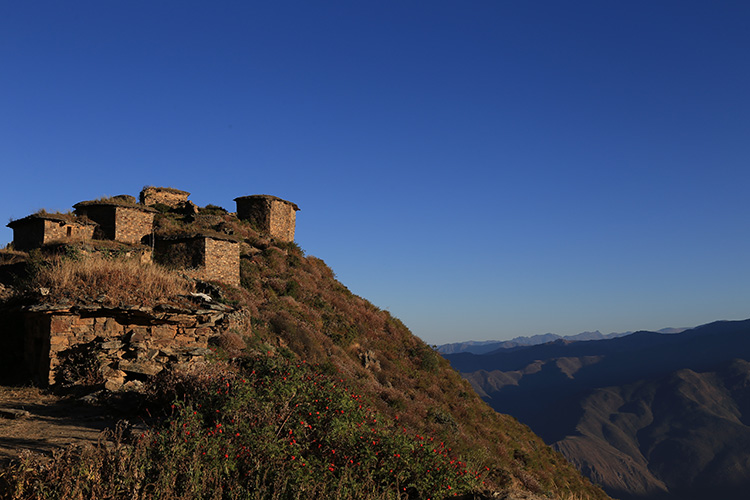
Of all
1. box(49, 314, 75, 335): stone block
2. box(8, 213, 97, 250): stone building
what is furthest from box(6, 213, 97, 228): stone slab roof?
box(49, 314, 75, 335): stone block

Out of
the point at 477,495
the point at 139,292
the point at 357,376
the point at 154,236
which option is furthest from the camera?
the point at 154,236

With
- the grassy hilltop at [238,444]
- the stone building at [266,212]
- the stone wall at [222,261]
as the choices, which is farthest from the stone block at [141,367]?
the stone building at [266,212]

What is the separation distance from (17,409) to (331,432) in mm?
5868

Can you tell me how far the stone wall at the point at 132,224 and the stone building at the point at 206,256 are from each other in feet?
13.1

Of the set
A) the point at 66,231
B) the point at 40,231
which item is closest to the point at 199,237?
the point at 66,231

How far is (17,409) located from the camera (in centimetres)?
854

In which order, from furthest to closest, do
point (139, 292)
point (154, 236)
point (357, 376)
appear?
point (154, 236), point (357, 376), point (139, 292)

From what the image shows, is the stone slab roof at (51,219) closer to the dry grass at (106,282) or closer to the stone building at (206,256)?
the stone building at (206,256)

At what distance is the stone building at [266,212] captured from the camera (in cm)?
4153

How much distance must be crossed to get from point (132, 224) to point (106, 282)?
82.3 feet

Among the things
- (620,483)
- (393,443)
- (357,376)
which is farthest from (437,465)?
(620,483)

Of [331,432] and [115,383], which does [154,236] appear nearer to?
[115,383]

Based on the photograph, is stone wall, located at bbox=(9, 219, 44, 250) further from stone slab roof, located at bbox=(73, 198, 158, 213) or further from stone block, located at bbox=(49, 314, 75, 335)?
stone block, located at bbox=(49, 314, 75, 335)

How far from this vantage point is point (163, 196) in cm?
4194
